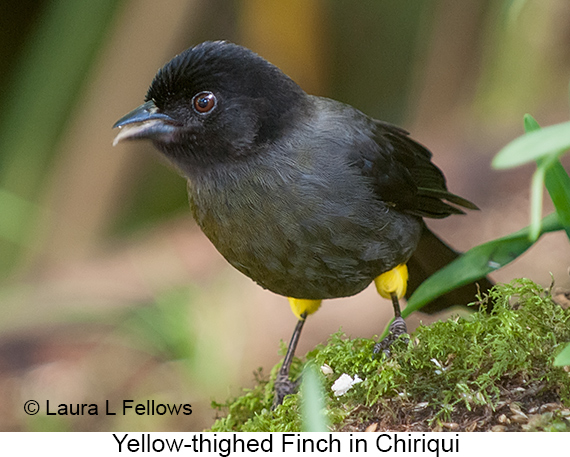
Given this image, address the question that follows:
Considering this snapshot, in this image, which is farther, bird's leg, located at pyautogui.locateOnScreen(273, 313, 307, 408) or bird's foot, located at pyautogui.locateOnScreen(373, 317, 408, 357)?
bird's leg, located at pyautogui.locateOnScreen(273, 313, 307, 408)

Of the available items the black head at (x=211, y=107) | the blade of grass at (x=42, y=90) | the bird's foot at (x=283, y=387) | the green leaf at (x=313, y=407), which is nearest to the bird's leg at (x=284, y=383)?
the bird's foot at (x=283, y=387)

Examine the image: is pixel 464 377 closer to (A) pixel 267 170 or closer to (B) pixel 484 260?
(B) pixel 484 260

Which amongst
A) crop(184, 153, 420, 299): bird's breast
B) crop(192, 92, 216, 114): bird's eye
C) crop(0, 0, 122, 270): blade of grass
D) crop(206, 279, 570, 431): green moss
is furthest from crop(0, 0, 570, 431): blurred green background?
crop(192, 92, 216, 114): bird's eye

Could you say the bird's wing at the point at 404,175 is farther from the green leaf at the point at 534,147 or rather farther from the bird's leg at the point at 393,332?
the green leaf at the point at 534,147

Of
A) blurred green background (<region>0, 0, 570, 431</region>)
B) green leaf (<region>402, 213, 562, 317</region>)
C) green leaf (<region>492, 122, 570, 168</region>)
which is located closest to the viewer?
green leaf (<region>492, 122, 570, 168</region>)

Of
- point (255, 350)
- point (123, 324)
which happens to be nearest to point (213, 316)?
point (255, 350)

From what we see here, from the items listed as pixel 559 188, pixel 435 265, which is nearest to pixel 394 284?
pixel 435 265

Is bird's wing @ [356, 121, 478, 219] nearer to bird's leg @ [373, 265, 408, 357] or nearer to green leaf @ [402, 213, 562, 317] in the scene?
bird's leg @ [373, 265, 408, 357]
